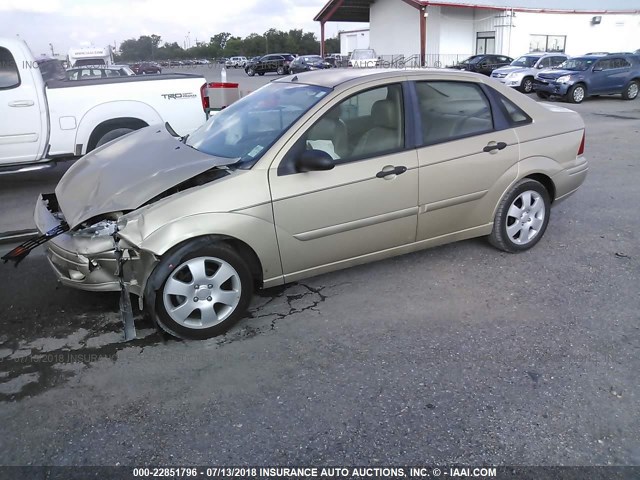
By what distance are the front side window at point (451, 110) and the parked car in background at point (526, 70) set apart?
18008 millimetres

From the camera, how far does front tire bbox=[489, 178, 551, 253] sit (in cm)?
472

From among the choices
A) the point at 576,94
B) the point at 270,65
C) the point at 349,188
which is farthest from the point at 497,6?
the point at 349,188

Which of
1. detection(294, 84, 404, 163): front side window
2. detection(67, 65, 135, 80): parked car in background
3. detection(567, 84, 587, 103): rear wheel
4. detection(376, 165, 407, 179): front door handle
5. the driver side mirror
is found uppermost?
detection(67, 65, 135, 80): parked car in background

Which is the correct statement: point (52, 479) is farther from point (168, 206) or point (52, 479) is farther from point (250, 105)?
point (250, 105)

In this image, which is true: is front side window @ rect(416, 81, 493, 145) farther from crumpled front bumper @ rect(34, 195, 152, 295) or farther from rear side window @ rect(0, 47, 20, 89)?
rear side window @ rect(0, 47, 20, 89)

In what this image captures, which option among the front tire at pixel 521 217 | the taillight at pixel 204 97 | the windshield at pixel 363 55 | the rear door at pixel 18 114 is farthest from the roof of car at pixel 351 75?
the windshield at pixel 363 55

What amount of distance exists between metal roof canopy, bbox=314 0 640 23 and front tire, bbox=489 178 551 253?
3318cm

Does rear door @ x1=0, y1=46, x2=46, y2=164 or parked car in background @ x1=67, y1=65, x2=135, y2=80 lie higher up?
parked car in background @ x1=67, y1=65, x2=135, y2=80

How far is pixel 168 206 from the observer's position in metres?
3.44

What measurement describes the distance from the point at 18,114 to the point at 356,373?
6246 mm

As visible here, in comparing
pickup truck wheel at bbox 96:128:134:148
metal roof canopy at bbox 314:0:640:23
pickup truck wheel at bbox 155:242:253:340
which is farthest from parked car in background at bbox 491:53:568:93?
pickup truck wheel at bbox 155:242:253:340

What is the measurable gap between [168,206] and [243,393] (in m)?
1.26

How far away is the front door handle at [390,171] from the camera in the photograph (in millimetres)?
4016

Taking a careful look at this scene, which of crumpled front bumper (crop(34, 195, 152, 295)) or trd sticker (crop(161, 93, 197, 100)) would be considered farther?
trd sticker (crop(161, 93, 197, 100))
